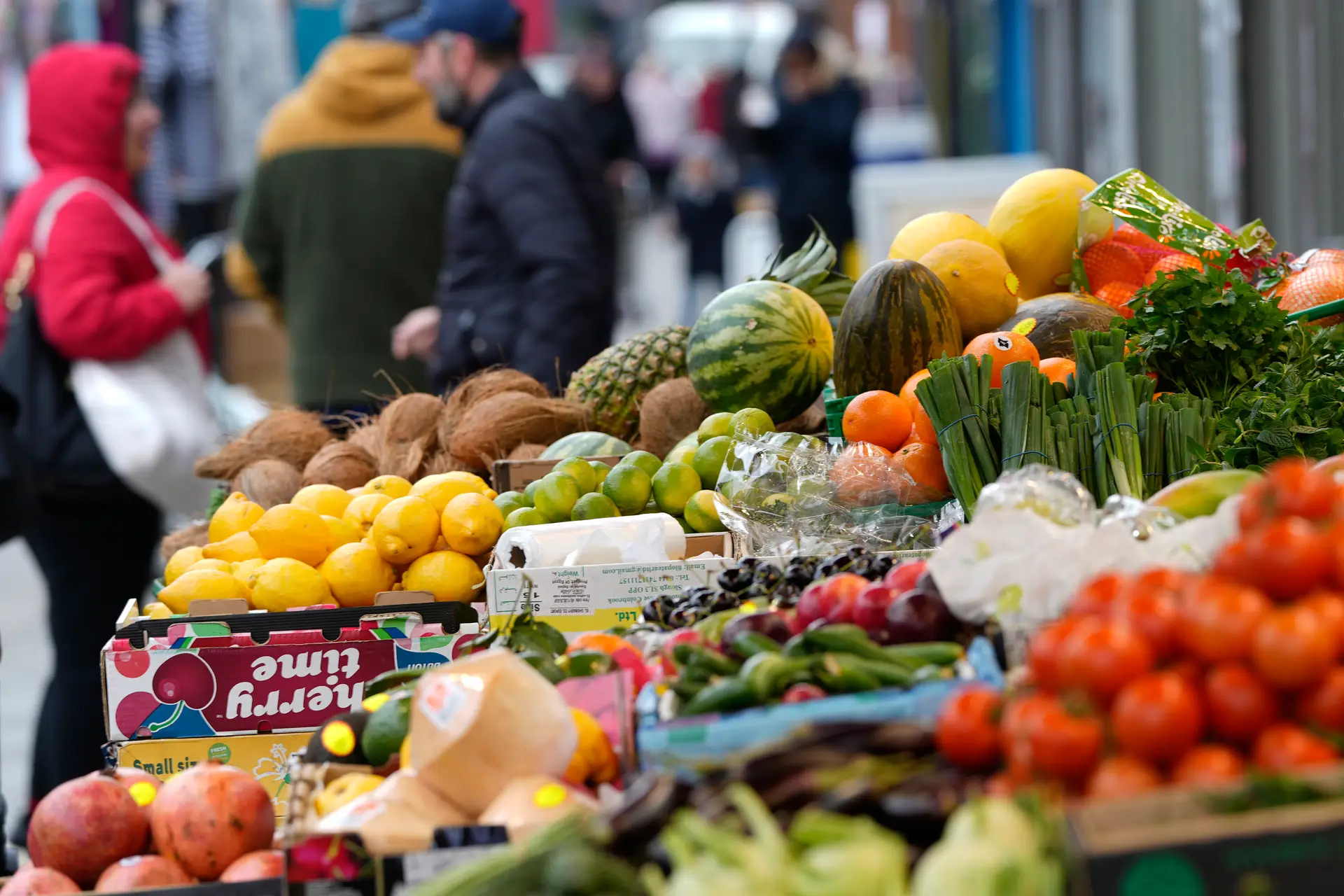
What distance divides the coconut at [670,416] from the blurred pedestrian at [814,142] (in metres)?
7.38

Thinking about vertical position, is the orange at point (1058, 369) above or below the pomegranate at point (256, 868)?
above

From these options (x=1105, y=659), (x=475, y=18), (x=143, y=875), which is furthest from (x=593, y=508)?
(x=475, y=18)

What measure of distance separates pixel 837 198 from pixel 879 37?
17.5m

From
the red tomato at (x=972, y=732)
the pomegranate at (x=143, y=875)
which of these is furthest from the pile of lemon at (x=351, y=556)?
the red tomato at (x=972, y=732)

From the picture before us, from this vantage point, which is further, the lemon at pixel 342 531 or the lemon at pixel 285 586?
the lemon at pixel 342 531

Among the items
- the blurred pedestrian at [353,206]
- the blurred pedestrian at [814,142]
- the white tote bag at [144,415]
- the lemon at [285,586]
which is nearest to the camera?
the lemon at [285,586]

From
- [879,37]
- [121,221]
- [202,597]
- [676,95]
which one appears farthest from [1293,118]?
[879,37]

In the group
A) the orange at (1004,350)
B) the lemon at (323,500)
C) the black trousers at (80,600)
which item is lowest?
the black trousers at (80,600)

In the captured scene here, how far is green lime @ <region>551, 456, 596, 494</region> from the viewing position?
9.45 feet

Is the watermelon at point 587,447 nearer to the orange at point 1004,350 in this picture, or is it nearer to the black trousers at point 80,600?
the orange at point 1004,350

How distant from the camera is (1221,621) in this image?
134 cm

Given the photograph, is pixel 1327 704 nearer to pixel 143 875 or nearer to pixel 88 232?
pixel 143 875

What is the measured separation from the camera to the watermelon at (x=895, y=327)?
9.61 feet

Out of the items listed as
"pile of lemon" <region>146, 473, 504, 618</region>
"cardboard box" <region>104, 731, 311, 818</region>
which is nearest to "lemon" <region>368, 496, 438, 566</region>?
"pile of lemon" <region>146, 473, 504, 618</region>
